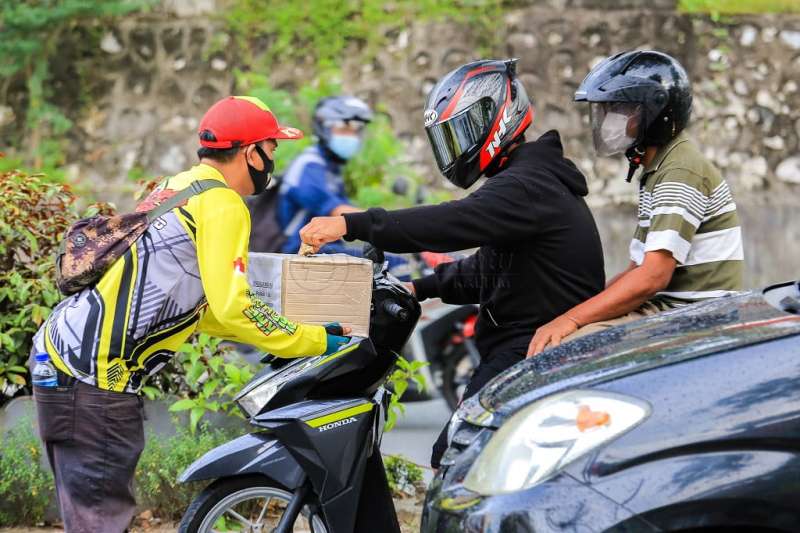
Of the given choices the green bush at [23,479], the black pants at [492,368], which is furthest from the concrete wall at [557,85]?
the black pants at [492,368]

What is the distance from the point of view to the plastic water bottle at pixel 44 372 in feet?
13.2

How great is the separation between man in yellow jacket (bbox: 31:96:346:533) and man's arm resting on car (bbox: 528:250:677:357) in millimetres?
751

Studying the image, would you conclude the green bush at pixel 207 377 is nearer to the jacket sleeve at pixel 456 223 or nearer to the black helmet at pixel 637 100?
the jacket sleeve at pixel 456 223

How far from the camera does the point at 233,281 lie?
388 centimetres

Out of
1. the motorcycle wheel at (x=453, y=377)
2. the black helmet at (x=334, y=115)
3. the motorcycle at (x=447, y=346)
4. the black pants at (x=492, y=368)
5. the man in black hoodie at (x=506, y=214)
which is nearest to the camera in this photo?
the man in black hoodie at (x=506, y=214)

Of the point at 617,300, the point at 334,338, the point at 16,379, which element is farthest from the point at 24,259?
the point at 617,300

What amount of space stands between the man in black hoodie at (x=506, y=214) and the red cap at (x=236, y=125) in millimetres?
458

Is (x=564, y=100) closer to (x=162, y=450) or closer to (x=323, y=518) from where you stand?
(x=162, y=450)

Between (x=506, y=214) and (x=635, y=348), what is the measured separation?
85 centimetres

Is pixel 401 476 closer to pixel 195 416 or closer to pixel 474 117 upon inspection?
pixel 195 416

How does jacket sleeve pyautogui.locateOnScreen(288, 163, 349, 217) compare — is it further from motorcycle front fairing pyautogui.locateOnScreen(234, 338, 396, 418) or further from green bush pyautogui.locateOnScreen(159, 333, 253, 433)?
motorcycle front fairing pyautogui.locateOnScreen(234, 338, 396, 418)

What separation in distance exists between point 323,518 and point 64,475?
882 mm

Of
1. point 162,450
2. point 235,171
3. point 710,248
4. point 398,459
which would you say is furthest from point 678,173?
point 162,450

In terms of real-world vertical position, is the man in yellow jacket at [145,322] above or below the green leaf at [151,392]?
above
